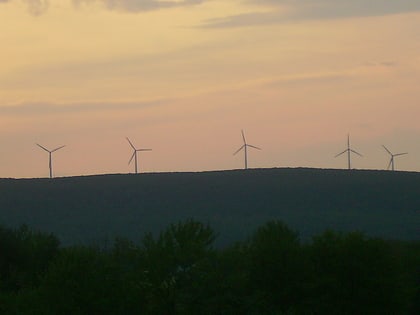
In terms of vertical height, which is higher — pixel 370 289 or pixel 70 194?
pixel 70 194

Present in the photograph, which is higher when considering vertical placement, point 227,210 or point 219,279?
point 227,210

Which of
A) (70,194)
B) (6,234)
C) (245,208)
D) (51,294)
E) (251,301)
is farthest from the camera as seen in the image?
(70,194)

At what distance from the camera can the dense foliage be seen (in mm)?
71125

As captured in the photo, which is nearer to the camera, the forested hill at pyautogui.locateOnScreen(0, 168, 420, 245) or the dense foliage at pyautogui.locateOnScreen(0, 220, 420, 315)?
the dense foliage at pyautogui.locateOnScreen(0, 220, 420, 315)

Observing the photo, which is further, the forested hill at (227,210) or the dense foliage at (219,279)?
the forested hill at (227,210)

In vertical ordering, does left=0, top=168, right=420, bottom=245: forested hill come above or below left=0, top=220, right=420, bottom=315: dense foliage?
above

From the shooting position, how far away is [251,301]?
7512 centimetres

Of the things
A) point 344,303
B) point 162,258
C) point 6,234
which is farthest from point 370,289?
point 6,234

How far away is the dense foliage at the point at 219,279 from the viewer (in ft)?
233

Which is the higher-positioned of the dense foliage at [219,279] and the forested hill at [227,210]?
the forested hill at [227,210]

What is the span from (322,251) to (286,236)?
10.1 feet

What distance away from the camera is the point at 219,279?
73.9m

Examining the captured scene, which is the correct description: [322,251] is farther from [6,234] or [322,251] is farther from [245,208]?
[245,208]

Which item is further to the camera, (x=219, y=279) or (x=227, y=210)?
(x=227, y=210)
